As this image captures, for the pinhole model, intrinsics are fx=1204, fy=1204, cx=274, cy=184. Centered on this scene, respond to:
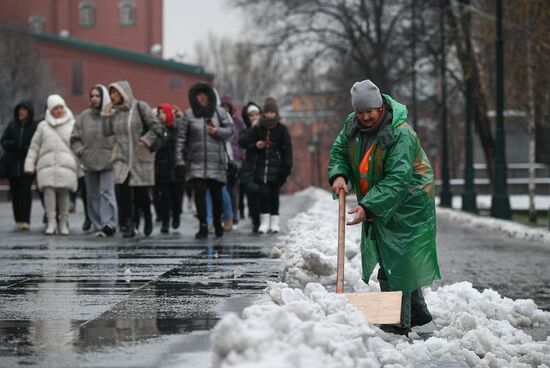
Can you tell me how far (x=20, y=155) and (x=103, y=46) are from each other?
45637 mm

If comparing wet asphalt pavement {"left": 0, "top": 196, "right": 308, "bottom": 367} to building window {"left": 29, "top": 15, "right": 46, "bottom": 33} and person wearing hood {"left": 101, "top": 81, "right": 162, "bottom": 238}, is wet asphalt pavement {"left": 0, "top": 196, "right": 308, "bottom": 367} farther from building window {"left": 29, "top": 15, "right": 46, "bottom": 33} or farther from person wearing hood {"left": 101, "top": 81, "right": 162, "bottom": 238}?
→ building window {"left": 29, "top": 15, "right": 46, "bottom": 33}

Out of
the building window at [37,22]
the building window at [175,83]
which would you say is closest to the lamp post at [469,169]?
the building window at [175,83]

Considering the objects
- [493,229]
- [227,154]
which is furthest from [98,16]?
[227,154]

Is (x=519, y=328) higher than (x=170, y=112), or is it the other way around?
(x=170, y=112)

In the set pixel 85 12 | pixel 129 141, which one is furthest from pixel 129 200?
pixel 85 12

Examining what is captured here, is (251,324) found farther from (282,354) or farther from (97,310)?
(97,310)

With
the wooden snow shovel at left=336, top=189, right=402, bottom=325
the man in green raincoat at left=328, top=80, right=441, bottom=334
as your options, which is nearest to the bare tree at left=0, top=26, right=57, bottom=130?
the man in green raincoat at left=328, top=80, right=441, bottom=334

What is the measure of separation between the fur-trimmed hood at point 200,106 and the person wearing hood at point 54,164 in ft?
7.84

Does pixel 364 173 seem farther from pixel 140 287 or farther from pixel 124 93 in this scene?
pixel 124 93

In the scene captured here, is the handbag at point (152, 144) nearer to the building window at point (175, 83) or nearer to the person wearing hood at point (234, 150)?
the person wearing hood at point (234, 150)

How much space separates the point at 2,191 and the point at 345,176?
104 ft

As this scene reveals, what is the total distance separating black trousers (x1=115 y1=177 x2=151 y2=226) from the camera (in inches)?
589

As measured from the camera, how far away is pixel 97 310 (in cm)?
710

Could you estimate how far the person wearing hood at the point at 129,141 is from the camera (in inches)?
586
